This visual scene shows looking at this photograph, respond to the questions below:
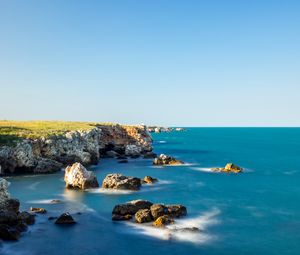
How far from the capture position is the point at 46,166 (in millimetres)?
78312

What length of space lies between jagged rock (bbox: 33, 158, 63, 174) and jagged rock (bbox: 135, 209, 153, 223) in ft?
128

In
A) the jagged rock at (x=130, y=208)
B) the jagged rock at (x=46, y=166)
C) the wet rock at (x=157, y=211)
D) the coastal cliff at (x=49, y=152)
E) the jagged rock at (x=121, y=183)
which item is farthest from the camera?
the jagged rock at (x=46, y=166)

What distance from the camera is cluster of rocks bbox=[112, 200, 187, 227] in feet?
138

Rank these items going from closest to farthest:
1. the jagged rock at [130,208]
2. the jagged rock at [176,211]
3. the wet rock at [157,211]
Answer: the wet rock at [157,211] < the jagged rock at [176,211] < the jagged rock at [130,208]

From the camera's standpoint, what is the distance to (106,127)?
408ft

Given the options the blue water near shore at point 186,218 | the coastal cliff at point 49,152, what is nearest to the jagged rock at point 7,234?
the blue water near shore at point 186,218

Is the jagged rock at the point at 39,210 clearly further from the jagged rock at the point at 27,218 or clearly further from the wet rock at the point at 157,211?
the wet rock at the point at 157,211

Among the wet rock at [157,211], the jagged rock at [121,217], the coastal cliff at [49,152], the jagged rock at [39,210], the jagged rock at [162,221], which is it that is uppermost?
the coastal cliff at [49,152]

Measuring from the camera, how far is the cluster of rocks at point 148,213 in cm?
4216

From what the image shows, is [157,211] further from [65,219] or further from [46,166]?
[46,166]

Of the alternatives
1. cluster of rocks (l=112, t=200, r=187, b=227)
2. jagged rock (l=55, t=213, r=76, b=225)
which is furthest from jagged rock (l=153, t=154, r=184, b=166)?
jagged rock (l=55, t=213, r=76, b=225)

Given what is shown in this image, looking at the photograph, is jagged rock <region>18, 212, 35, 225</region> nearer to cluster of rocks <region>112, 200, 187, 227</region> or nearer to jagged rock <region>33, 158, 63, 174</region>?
cluster of rocks <region>112, 200, 187, 227</region>

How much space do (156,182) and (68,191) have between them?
1667 cm

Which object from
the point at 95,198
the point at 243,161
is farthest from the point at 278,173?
Result: the point at 95,198
